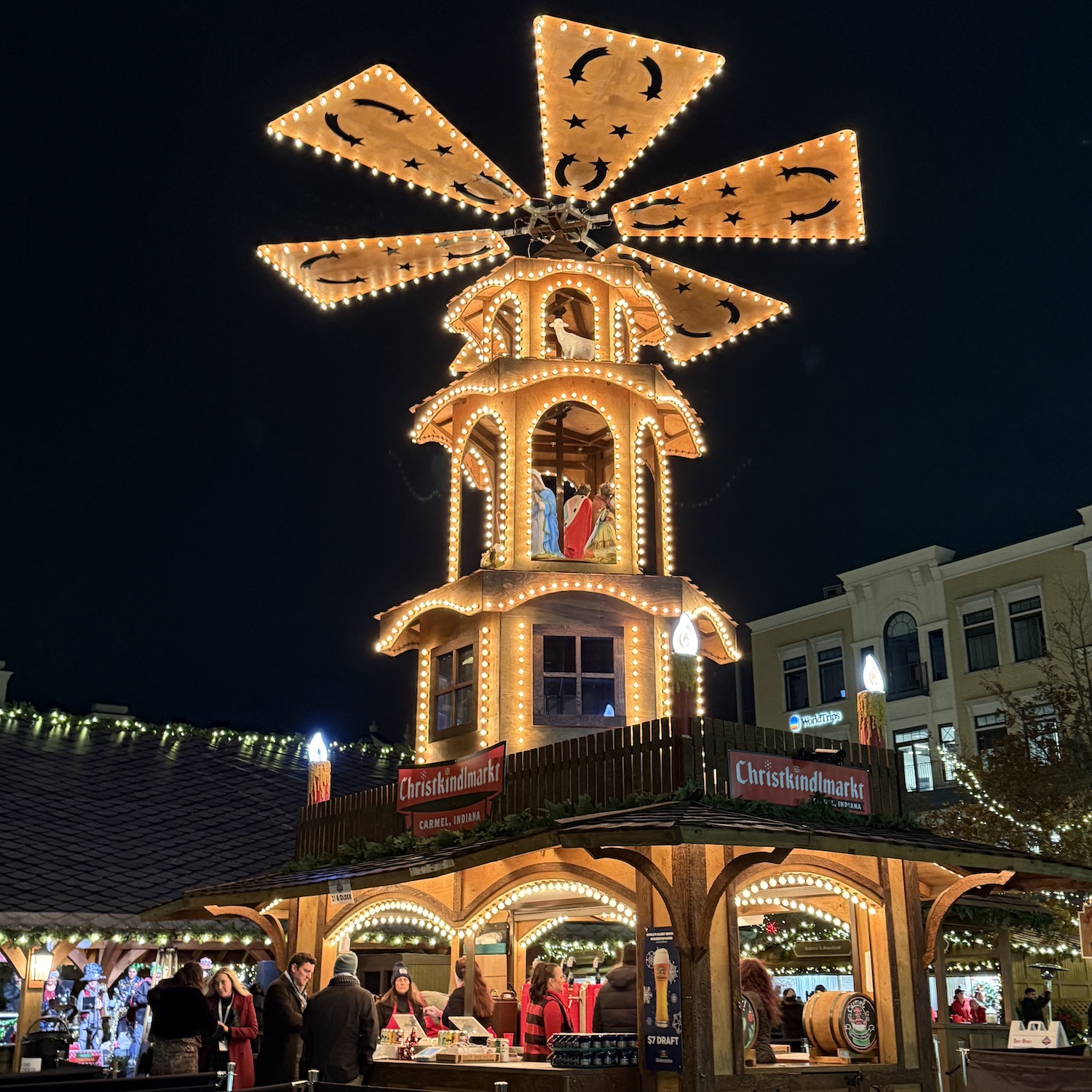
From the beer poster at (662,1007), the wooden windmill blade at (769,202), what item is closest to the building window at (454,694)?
the beer poster at (662,1007)

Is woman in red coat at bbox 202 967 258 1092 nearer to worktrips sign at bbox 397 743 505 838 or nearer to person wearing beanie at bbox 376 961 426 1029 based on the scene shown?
person wearing beanie at bbox 376 961 426 1029

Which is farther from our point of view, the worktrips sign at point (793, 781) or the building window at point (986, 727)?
the building window at point (986, 727)

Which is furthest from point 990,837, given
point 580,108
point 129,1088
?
point 129,1088

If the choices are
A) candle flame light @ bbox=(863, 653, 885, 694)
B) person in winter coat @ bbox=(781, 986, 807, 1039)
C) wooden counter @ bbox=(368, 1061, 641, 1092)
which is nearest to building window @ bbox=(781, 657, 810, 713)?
person in winter coat @ bbox=(781, 986, 807, 1039)

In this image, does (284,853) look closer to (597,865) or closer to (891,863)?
(597,865)

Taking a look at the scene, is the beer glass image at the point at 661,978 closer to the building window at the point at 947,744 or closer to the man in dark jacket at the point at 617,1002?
the man in dark jacket at the point at 617,1002

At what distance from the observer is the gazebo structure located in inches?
452

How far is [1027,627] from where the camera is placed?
34.1 metres

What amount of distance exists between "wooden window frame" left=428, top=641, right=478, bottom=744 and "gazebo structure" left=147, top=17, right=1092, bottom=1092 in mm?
42

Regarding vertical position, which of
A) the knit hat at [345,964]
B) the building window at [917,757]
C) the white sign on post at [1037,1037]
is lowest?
the white sign on post at [1037,1037]

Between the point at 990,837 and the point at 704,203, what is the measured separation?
45.4ft

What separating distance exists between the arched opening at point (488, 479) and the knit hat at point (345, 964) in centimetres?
785

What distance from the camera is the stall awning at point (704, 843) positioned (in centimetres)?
1011

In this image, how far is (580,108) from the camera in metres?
17.1
